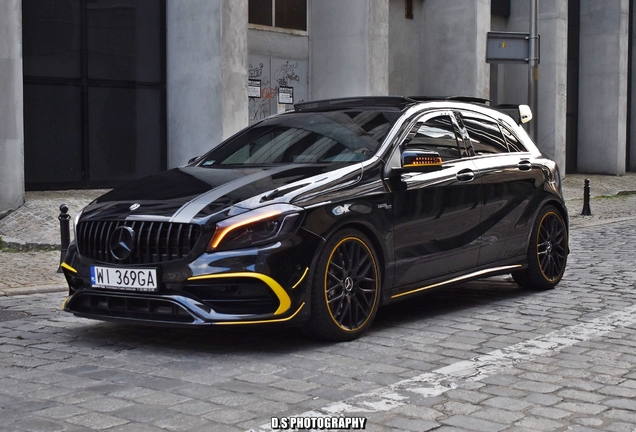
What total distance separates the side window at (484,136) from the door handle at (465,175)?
348mm

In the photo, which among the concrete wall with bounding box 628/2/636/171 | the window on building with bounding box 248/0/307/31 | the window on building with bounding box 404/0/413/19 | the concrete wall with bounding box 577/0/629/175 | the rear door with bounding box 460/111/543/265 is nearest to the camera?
the rear door with bounding box 460/111/543/265

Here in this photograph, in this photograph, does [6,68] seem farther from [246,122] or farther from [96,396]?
[96,396]

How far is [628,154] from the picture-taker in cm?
3409

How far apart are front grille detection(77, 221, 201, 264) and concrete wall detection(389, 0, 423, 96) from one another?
1935 cm

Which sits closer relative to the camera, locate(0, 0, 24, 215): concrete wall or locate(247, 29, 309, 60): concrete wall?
locate(0, 0, 24, 215): concrete wall

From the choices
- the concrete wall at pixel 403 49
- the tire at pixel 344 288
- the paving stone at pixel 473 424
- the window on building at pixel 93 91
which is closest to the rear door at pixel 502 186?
the tire at pixel 344 288

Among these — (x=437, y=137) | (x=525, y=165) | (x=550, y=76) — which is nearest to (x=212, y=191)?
(x=437, y=137)

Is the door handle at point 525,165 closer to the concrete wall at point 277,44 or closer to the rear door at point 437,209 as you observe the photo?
the rear door at point 437,209

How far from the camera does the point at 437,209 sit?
277 inches

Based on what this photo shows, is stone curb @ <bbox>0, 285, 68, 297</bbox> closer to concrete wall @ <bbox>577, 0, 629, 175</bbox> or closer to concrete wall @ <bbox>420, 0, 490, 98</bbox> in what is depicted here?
concrete wall @ <bbox>420, 0, 490, 98</bbox>

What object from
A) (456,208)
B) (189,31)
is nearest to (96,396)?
(456,208)

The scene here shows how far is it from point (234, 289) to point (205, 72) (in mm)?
12306

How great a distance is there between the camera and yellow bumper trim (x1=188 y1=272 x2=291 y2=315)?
223 inches

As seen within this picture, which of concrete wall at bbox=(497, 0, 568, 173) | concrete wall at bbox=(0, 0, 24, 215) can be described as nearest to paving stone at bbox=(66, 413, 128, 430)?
concrete wall at bbox=(0, 0, 24, 215)
